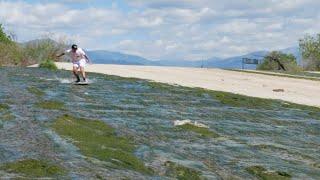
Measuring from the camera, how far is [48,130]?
57.0 ft

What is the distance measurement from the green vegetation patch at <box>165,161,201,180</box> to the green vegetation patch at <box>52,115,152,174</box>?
493mm

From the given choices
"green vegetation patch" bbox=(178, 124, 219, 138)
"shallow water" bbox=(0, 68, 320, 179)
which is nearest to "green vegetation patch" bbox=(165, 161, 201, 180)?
"shallow water" bbox=(0, 68, 320, 179)

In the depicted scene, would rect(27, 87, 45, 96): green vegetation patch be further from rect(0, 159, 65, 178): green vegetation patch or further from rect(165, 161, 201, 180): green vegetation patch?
rect(0, 159, 65, 178): green vegetation patch

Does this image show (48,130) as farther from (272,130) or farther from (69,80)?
(69,80)

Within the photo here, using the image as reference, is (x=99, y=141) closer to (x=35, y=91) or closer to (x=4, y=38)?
(x=35, y=91)

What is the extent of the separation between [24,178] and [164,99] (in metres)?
17.8

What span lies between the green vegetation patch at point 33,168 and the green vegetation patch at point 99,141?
1.45 m

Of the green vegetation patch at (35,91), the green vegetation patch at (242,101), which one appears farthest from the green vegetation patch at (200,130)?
the green vegetation patch at (35,91)

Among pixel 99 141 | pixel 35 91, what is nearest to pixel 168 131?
pixel 99 141

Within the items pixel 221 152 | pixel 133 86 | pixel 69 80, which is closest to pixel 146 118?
pixel 221 152

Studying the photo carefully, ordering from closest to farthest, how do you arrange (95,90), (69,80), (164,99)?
1. (164,99)
2. (95,90)
3. (69,80)

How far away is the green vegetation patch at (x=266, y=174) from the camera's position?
14.0 metres

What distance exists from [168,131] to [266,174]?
5579mm

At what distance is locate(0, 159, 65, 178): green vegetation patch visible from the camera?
12.2m
